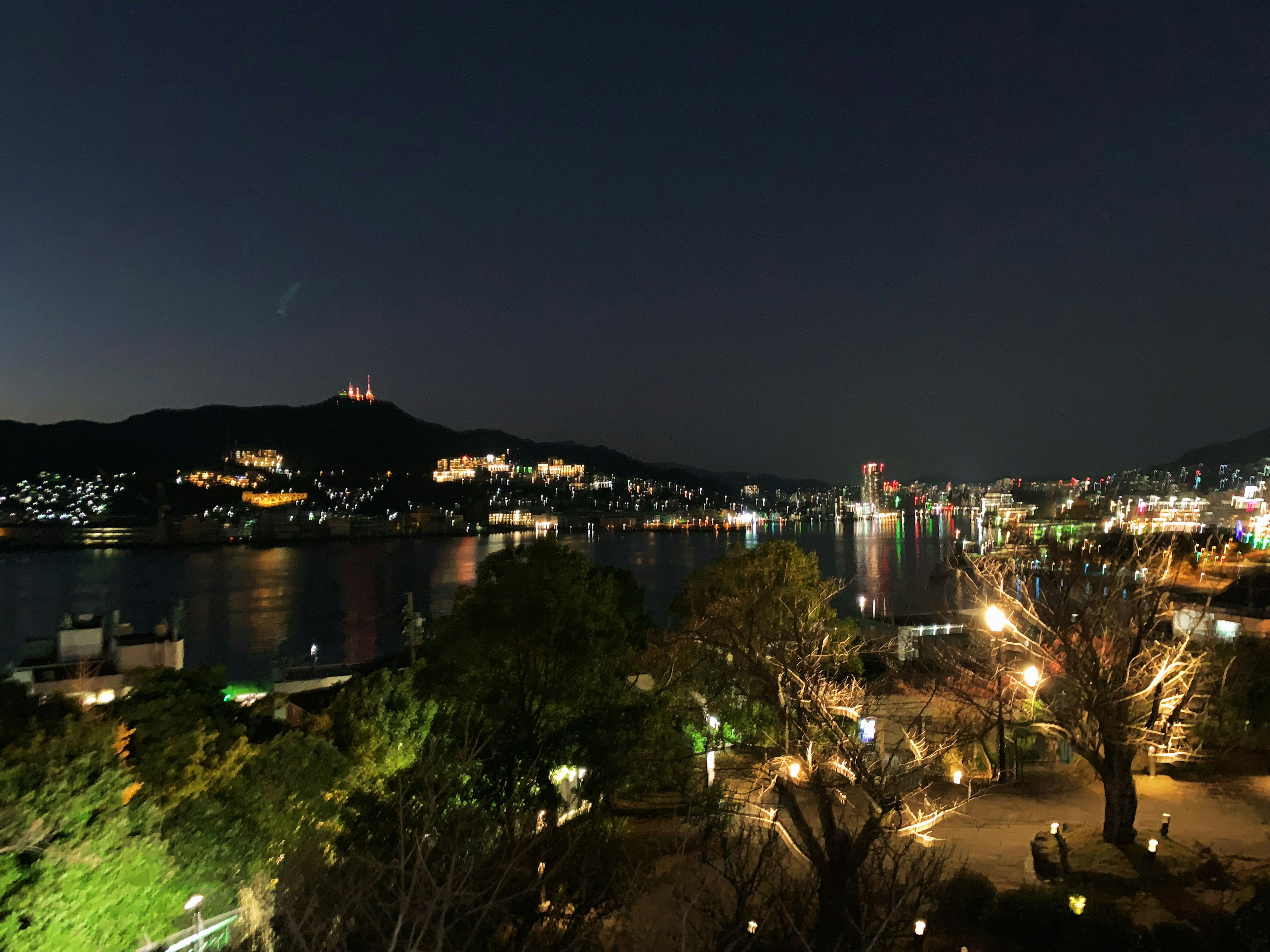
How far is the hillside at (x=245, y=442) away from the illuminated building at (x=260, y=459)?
1094 mm

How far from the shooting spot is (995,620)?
676 cm

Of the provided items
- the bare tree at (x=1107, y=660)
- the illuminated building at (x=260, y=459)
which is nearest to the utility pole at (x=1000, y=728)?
the bare tree at (x=1107, y=660)

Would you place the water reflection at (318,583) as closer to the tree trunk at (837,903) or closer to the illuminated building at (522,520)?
the tree trunk at (837,903)

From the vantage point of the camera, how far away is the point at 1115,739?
155 inches

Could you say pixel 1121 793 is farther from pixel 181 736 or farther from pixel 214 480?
pixel 214 480

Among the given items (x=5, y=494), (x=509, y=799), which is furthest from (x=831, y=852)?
(x=5, y=494)

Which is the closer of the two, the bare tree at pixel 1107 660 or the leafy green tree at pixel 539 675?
the bare tree at pixel 1107 660

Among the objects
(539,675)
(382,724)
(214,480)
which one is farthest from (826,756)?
(214,480)

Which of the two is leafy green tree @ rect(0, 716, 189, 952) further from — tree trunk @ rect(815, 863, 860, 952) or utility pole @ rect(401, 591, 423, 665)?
utility pole @ rect(401, 591, 423, 665)

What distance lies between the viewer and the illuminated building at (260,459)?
6638 cm

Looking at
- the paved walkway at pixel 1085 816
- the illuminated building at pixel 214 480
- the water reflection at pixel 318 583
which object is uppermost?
the illuminated building at pixel 214 480

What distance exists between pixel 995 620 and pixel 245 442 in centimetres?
7660

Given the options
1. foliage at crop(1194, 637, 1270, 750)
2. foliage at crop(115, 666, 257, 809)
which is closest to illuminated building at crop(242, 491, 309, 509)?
foliage at crop(115, 666, 257, 809)

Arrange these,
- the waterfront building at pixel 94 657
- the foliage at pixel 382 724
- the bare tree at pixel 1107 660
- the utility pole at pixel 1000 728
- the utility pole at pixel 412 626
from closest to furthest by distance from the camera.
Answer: the bare tree at pixel 1107 660 → the utility pole at pixel 1000 728 → the foliage at pixel 382 724 → the waterfront building at pixel 94 657 → the utility pole at pixel 412 626
